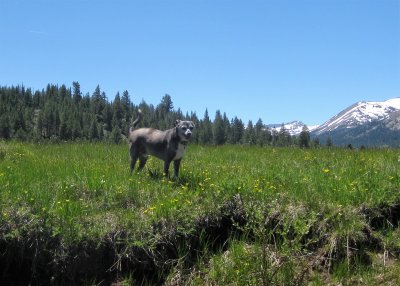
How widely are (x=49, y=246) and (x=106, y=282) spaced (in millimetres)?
1074

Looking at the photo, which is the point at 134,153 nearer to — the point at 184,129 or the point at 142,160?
the point at 142,160

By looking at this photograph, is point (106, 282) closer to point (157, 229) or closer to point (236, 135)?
point (157, 229)

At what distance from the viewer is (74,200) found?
874 cm

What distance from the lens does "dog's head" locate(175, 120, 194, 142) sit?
36.2ft

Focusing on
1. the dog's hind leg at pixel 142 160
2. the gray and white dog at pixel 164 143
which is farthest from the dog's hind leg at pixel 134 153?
the dog's hind leg at pixel 142 160

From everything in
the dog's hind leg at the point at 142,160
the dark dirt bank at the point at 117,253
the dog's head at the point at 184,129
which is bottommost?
the dark dirt bank at the point at 117,253

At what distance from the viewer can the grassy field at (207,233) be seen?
23.0ft

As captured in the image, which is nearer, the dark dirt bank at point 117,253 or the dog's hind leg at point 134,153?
the dark dirt bank at point 117,253

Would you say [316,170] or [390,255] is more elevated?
[316,170]

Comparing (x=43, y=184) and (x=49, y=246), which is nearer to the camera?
(x=49, y=246)

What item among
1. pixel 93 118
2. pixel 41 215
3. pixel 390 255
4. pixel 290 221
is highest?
pixel 93 118

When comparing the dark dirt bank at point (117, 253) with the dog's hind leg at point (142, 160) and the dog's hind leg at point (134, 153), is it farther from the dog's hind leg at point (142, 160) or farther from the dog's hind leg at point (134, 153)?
the dog's hind leg at point (142, 160)

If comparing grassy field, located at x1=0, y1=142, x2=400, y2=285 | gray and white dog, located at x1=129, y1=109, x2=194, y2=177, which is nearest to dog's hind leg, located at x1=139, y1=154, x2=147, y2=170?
gray and white dog, located at x1=129, y1=109, x2=194, y2=177

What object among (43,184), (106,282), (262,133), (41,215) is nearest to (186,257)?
(106,282)
